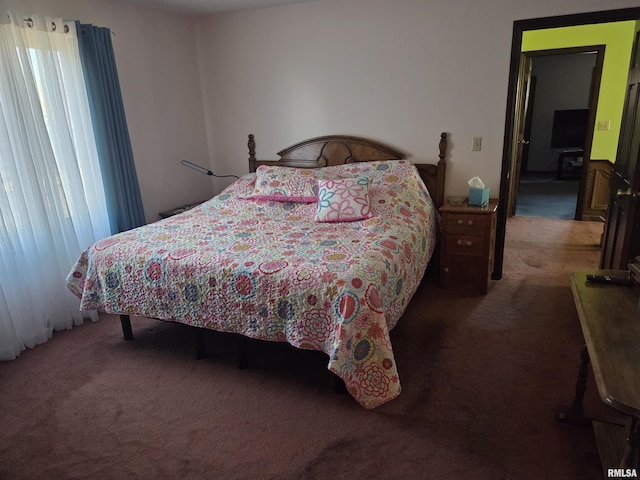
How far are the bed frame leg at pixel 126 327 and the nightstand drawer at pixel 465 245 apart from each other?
234 centimetres

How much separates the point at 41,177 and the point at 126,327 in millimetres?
1123

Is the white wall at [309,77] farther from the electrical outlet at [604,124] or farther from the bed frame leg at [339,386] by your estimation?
the electrical outlet at [604,124]

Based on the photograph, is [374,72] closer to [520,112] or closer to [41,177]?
[520,112]

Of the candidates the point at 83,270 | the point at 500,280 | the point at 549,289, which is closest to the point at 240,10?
the point at 83,270

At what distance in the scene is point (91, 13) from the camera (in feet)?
10.1

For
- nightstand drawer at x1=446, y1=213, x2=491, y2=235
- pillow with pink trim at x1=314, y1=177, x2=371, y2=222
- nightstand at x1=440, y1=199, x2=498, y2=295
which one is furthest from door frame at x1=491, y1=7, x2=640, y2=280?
pillow with pink trim at x1=314, y1=177, x2=371, y2=222

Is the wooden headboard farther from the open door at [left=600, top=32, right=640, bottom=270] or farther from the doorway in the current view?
the doorway

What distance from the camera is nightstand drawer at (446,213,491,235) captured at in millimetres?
3057

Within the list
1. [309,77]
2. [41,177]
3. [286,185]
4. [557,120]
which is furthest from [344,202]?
[557,120]

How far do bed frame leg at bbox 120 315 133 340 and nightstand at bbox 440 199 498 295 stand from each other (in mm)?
2306

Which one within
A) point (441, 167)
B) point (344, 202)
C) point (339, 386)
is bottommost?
point (339, 386)

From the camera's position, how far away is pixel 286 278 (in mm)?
2076

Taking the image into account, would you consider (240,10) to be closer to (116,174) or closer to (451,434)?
(116,174)

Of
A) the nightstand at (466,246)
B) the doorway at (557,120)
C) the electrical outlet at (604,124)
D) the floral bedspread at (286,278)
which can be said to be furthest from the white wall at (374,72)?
the doorway at (557,120)
